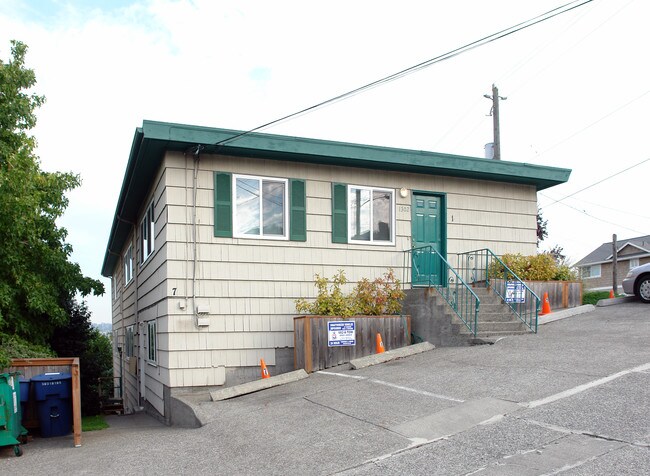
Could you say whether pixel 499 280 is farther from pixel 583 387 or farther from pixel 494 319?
pixel 583 387

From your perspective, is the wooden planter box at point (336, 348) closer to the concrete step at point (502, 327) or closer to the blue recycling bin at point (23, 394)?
the concrete step at point (502, 327)

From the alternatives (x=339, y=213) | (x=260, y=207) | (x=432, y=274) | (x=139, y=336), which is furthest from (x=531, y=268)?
(x=139, y=336)

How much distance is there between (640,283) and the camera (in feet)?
45.0

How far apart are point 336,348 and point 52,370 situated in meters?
4.91

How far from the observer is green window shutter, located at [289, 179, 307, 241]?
445 inches

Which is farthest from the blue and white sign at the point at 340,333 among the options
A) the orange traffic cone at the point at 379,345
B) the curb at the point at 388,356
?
the curb at the point at 388,356

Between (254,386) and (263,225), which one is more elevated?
(263,225)

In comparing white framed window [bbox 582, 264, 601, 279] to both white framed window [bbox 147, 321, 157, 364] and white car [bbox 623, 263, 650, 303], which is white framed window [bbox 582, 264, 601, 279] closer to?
white car [bbox 623, 263, 650, 303]

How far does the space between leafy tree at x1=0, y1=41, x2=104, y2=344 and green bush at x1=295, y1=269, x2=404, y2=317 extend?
5.94 meters

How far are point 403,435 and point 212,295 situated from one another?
18.1 ft

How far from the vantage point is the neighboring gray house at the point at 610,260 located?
43812mm

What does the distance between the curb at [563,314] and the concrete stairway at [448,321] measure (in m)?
0.96

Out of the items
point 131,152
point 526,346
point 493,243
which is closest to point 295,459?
point 526,346

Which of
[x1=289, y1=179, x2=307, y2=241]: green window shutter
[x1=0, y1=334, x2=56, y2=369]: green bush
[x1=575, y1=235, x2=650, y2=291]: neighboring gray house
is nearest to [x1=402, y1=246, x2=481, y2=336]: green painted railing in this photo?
[x1=289, y1=179, x2=307, y2=241]: green window shutter
